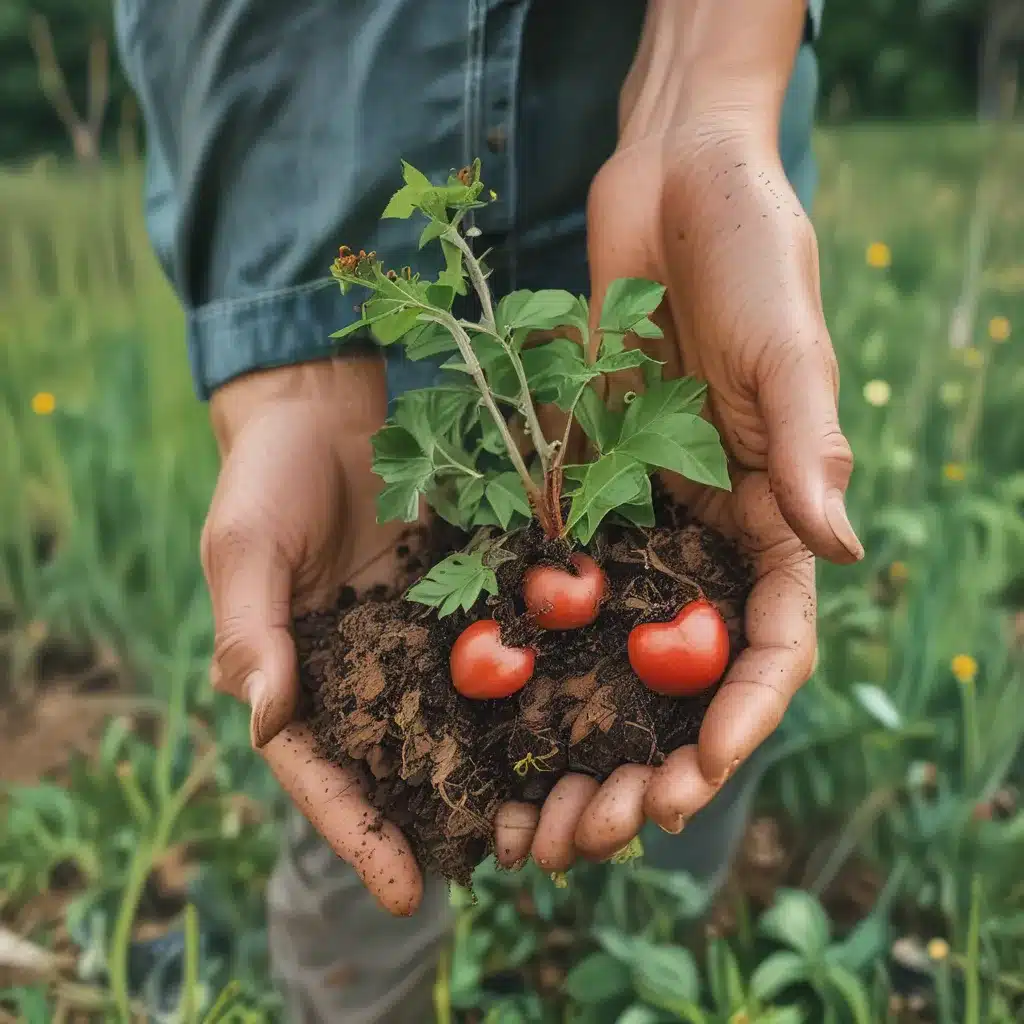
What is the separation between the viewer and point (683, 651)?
34.5 inches

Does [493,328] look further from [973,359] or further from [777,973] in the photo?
[973,359]

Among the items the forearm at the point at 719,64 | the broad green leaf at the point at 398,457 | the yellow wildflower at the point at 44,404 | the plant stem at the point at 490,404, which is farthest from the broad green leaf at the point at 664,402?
the yellow wildflower at the point at 44,404

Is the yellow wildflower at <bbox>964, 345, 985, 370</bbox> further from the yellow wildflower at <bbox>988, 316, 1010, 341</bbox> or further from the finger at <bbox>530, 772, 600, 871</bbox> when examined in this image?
the finger at <bbox>530, 772, 600, 871</bbox>

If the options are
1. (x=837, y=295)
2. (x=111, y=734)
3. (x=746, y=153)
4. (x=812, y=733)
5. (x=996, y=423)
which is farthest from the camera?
(x=837, y=295)

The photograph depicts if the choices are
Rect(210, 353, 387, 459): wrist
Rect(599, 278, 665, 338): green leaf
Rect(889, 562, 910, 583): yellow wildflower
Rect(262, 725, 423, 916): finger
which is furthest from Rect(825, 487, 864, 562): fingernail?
Rect(889, 562, 910, 583): yellow wildflower

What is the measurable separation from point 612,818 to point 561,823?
0.18 feet

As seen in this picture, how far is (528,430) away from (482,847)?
0.44m

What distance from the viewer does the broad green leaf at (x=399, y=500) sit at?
38.0 inches

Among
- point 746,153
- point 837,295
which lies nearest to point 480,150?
point 746,153

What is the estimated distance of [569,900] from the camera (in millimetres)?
1533

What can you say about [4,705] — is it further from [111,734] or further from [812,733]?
[812,733]

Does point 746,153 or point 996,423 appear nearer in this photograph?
point 746,153

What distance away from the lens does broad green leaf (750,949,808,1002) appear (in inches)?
48.0

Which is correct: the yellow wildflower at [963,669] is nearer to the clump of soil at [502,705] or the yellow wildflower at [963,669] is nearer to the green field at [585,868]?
the green field at [585,868]
